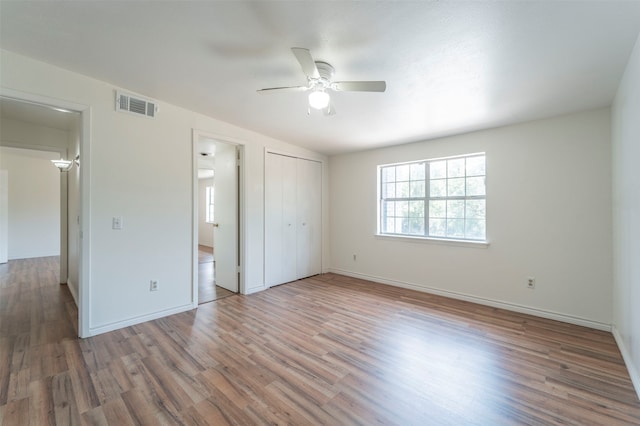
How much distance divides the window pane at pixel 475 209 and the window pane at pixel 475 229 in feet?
0.19

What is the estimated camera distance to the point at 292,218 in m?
Result: 4.77

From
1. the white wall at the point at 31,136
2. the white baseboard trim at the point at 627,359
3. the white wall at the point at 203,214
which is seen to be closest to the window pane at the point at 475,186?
the white baseboard trim at the point at 627,359

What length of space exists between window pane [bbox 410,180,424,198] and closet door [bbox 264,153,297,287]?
6.66 ft

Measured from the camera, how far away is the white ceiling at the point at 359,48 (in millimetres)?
1623

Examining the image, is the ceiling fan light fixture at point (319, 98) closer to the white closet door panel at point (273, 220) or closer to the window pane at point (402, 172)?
the white closet door panel at point (273, 220)

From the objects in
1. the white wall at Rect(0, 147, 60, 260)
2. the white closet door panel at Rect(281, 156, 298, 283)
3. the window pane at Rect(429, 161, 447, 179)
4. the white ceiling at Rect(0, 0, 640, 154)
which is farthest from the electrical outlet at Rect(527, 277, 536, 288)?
the white wall at Rect(0, 147, 60, 260)

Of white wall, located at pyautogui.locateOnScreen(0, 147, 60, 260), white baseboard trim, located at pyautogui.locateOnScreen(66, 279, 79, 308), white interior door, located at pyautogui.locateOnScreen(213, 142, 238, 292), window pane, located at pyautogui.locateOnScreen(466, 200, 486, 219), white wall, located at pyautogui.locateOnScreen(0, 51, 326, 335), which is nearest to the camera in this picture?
white wall, located at pyautogui.locateOnScreen(0, 51, 326, 335)

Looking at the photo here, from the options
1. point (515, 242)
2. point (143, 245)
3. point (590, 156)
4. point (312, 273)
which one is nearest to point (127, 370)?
point (143, 245)

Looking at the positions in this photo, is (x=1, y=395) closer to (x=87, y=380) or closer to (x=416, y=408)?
(x=87, y=380)

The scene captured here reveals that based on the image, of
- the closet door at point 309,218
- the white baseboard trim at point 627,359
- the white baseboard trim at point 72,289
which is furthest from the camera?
the closet door at point 309,218

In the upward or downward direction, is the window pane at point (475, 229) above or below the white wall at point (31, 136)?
below

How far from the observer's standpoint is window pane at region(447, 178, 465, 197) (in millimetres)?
3896

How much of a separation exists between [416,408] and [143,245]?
3036 millimetres

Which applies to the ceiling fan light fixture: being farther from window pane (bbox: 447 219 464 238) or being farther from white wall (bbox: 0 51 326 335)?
Result: window pane (bbox: 447 219 464 238)
